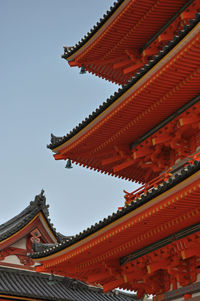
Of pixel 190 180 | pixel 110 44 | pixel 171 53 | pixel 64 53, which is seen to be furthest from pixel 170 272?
pixel 64 53

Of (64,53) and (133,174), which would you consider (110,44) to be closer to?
(64,53)

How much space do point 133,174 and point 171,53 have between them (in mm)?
5719

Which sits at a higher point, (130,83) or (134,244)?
(130,83)

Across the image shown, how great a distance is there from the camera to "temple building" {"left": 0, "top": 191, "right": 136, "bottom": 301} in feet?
55.0

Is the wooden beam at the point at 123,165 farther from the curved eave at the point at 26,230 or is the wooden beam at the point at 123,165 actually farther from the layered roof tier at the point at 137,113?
the curved eave at the point at 26,230

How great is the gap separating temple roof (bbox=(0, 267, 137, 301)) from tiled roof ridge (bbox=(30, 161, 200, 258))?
3942mm

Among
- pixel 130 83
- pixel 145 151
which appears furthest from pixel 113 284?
pixel 130 83

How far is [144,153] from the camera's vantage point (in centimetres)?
1271

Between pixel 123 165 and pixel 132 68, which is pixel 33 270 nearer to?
pixel 123 165

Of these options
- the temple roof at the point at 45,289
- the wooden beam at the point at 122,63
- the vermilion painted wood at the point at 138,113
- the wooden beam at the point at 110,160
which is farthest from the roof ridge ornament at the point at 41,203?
the wooden beam at the point at 122,63

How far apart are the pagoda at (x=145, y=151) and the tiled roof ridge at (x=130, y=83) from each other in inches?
1.2

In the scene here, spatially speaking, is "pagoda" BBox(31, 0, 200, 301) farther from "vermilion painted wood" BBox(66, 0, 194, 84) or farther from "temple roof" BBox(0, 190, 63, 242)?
"temple roof" BBox(0, 190, 63, 242)

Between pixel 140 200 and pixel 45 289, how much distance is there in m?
9.64

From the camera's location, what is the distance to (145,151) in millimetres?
12680
